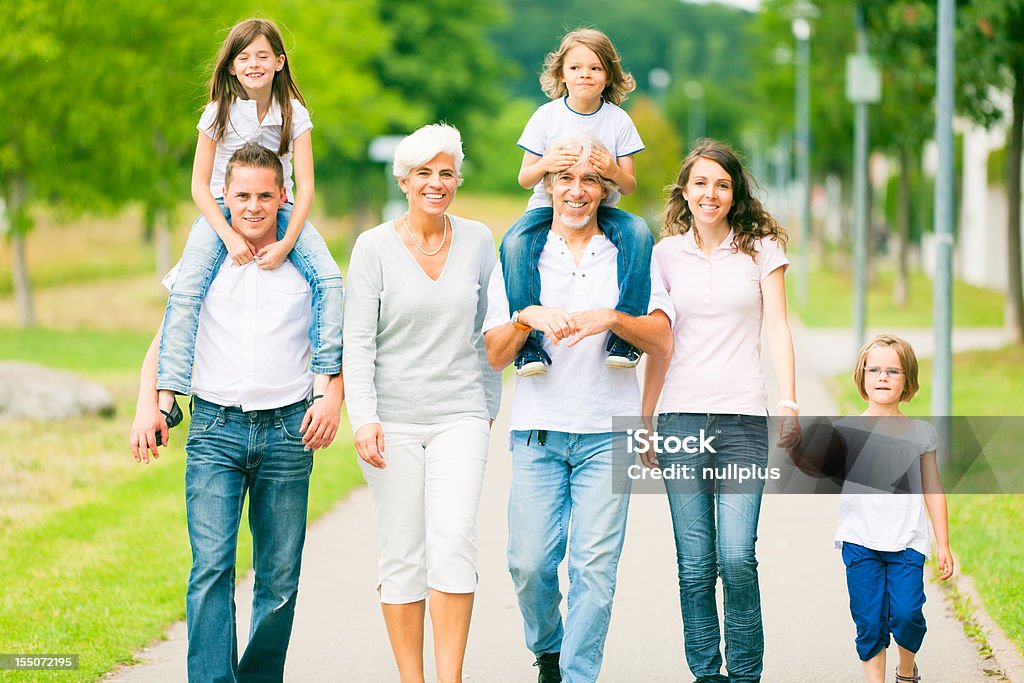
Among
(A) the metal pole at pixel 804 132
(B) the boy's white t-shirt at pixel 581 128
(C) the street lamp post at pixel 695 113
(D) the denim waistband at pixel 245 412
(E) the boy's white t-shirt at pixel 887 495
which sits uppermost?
(C) the street lamp post at pixel 695 113

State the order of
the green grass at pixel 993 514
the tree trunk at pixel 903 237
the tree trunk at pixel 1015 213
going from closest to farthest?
the green grass at pixel 993 514 < the tree trunk at pixel 1015 213 < the tree trunk at pixel 903 237

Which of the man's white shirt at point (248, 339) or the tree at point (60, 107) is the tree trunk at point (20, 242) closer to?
the tree at point (60, 107)

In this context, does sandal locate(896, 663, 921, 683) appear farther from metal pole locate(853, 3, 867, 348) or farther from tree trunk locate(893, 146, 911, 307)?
tree trunk locate(893, 146, 911, 307)

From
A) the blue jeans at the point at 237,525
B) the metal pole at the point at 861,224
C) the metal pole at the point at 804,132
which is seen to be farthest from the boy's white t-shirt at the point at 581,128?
the metal pole at the point at 804,132

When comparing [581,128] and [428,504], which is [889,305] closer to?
[581,128]

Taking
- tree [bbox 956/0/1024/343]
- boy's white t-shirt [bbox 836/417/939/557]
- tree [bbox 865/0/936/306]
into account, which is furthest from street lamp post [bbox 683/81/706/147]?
boy's white t-shirt [bbox 836/417/939/557]

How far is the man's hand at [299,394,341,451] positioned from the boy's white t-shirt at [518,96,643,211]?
106 cm

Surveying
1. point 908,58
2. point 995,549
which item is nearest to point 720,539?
point 995,549

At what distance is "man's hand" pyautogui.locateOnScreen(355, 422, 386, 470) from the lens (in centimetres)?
501

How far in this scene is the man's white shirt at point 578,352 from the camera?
509cm

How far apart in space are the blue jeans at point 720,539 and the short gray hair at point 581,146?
855 millimetres

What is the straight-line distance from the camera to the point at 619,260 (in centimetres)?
510

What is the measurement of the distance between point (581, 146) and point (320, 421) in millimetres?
1255

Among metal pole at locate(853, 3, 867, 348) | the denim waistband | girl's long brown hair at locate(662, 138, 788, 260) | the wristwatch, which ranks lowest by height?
the denim waistband
